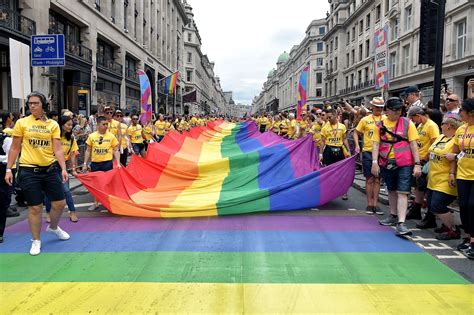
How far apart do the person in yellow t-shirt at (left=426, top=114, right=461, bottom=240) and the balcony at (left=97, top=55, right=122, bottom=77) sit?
82.1 feet

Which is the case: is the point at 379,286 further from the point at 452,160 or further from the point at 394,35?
the point at 394,35

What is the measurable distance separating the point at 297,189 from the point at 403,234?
7.11 feet

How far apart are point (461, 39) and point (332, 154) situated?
84.6 feet

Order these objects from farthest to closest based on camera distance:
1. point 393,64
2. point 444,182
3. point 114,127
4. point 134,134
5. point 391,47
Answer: point 391,47 → point 393,64 → point 134,134 → point 114,127 → point 444,182

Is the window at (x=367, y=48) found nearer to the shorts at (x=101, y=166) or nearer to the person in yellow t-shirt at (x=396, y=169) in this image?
the person in yellow t-shirt at (x=396, y=169)

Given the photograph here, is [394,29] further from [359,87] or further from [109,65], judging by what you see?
[109,65]

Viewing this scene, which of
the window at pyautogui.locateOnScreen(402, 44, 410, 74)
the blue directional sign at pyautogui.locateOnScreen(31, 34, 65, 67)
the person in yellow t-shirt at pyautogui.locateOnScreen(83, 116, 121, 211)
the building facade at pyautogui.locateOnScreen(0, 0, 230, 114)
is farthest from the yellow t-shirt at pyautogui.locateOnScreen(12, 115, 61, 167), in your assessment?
the window at pyautogui.locateOnScreen(402, 44, 410, 74)

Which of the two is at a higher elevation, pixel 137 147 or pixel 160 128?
pixel 160 128

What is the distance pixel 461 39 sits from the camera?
28641 mm

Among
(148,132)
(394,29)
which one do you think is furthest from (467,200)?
(394,29)

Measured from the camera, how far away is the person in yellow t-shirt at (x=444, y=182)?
5539 millimetres

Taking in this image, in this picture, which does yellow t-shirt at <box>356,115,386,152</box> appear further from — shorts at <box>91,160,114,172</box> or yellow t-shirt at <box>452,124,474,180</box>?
shorts at <box>91,160,114,172</box>

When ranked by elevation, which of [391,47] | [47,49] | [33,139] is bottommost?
[33,139]

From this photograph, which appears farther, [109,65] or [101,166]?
[109,65]
